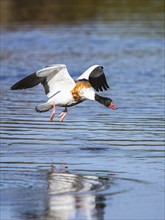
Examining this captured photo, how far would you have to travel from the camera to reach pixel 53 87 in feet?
48.1

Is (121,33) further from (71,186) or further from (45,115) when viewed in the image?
(71,186)

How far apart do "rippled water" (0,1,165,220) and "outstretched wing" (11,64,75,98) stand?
35.2 inches

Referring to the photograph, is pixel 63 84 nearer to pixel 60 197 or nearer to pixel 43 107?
pixel 43 107

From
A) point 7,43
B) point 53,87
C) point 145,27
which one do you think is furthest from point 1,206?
point 145,27

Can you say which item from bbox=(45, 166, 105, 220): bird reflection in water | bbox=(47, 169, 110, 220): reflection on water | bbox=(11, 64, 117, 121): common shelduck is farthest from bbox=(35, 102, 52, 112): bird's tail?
bbox=(47, 169, 110, 220): reflection on water

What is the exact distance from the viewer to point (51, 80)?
47.9 ft

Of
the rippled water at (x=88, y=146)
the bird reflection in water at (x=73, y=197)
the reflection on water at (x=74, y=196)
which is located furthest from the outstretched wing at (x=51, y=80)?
the reflection on water at (x=74, y=196)

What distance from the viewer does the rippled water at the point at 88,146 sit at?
11.2 m

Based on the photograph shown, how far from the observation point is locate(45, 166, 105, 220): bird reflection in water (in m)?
10.8

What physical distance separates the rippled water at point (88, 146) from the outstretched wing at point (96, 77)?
91 centimetres

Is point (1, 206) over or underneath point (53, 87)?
underneath

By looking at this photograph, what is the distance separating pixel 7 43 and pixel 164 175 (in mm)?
16858

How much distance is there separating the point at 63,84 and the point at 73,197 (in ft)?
11.6

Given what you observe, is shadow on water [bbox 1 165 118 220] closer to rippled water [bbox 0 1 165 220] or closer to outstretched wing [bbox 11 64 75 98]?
rippled water [bbox 0 1 165 220]
